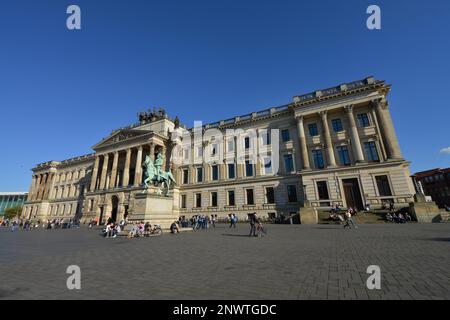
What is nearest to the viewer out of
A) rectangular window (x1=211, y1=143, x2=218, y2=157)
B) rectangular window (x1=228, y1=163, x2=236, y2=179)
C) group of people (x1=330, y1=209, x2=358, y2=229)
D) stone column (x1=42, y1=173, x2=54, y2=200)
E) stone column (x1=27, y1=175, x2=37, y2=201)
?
group of people (x1=330, y1=209, x2=358, y2=229)

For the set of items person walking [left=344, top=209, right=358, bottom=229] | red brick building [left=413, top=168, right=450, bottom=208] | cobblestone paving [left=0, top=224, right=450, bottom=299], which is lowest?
cobblestone paving [left=0, top=224, right=450, bottom=299]

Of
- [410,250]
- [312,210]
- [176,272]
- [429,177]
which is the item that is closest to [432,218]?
[312,210]

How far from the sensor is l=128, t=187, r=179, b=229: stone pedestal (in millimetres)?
18297

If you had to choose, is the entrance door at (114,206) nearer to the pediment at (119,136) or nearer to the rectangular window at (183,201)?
the pediment at (119,136)

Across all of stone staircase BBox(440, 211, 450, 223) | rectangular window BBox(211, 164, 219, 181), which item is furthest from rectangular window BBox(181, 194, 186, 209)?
stone staircase BBox(440, 211, 450, 223)

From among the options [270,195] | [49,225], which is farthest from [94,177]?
[270,195]

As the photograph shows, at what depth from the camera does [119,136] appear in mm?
44938

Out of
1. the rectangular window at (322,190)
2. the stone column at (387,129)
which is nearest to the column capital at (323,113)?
the stone column at (387,129)

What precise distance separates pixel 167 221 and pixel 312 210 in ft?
54.1

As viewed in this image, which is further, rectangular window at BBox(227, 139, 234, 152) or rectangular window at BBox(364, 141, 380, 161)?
rectangular window at BBox(227, 139, 234, 152)

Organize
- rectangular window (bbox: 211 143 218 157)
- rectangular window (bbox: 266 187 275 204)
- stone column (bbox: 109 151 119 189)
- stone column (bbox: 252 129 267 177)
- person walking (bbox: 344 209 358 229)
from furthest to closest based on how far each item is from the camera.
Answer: stone column (bbox: 109 151 119 189) → rectangular window (bbox: 211 143 218 157) → stone column (bbox: 252 129 267 177) → rectangular window (bbox: 266 187 275 204) → person walking (bbox: 344 209 358 229)

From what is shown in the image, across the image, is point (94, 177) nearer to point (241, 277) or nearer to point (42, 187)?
point (42, 187)

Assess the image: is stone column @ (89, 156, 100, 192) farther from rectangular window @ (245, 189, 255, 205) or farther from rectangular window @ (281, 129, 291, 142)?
rectangular window @ (281, 129, 291, 142)

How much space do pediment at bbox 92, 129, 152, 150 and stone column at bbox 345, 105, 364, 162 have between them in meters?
35.3
